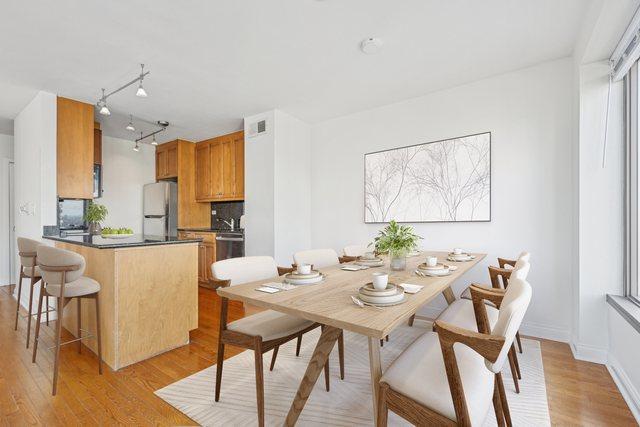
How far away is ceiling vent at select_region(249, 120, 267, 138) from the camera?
13.1 feet

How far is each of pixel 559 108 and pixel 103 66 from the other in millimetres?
4163

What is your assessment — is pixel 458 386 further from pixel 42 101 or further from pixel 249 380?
pixel 42 101

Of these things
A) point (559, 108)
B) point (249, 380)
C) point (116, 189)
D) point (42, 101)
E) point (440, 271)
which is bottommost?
point (249, 380)

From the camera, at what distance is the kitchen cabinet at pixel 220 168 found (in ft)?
15.1

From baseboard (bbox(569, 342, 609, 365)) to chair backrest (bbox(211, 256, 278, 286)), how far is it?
2387 mm

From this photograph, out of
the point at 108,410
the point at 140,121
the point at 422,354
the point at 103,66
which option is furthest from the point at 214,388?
the point at 140,121

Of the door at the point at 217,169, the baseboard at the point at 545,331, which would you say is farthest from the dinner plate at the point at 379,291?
the door at the point at 217,169

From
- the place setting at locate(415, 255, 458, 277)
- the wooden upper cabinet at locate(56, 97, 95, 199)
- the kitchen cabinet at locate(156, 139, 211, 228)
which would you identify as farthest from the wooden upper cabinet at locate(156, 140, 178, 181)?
the place setting at locate(415, 255, 458, 277)

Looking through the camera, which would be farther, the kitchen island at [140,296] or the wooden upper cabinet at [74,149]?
the wooden upper cabinet at [74,149]

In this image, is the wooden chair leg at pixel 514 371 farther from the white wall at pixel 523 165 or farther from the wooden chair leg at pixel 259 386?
the wooden chair leg at pixel 259 386

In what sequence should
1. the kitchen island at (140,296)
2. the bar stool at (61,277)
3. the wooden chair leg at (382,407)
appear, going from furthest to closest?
the kitchen island at (140,296) < the bar stool at (61,277) < the wooden chair leg at (382,407)

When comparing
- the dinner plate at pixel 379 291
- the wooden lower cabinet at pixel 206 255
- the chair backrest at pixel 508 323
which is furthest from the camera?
the wooden lower cabinet at pixel 206 255

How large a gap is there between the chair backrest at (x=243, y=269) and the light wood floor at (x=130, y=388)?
0.78 m

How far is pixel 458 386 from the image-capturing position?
3.17ft
